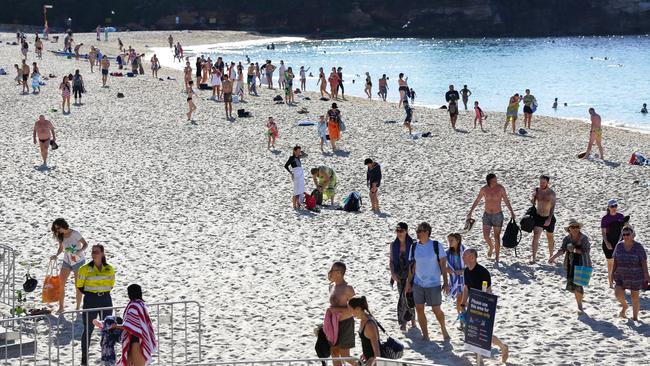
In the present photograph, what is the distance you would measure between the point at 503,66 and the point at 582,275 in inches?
2574

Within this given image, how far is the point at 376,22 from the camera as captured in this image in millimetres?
113875

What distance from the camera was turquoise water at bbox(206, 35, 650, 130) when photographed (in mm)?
51406

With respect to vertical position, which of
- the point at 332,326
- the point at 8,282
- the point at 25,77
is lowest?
the point at 8,282

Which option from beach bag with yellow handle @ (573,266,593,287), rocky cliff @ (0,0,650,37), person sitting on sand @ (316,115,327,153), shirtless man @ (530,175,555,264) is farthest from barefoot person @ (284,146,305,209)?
rocky cliff @ (0,0,650,37)

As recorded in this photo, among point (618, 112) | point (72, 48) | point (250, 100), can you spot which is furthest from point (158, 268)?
point (72, 48)

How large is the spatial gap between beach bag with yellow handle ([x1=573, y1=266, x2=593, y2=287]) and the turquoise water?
1110 inches

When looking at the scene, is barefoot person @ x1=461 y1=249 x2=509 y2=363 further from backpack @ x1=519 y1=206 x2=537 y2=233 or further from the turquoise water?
the turquoise water

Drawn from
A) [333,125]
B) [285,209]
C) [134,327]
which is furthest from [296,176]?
[134,327]

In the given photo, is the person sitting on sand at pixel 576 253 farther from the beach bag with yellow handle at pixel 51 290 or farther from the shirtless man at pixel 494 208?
the beach bag with yellow handle at pixel 51 290

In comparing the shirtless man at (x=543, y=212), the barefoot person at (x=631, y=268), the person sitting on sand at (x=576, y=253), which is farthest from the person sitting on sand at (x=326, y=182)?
the barefoot person at (x=631, y=268)

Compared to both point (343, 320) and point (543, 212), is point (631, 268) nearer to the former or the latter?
point (543, 212)

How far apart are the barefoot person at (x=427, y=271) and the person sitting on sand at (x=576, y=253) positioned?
170 centimetres

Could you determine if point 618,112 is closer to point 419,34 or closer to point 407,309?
point 407,309

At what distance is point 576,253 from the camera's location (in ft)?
38.4
